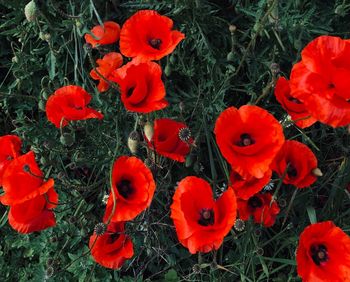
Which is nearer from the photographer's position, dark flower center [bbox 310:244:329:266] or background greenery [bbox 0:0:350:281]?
dark flower center [bbox 310:244:329:266]

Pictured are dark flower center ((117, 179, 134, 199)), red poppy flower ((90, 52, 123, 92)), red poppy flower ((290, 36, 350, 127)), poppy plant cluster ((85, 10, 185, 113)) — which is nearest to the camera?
red poppy flower ((290, 36, 350, 127))

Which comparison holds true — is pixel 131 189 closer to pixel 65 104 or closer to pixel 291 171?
pixel 65 104

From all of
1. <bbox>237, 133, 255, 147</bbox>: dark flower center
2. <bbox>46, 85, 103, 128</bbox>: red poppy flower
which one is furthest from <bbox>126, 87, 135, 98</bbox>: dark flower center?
<bbox>237, 133, 255, 147</bbox>: dark flower center

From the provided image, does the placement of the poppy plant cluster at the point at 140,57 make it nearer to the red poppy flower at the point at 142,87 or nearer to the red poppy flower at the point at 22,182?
the red poppy flower at the point at 142,87

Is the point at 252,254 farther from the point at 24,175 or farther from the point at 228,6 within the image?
the point at 228,6

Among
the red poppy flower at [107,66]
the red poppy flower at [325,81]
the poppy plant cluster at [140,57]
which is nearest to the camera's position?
the red poppy flower at [325,81]

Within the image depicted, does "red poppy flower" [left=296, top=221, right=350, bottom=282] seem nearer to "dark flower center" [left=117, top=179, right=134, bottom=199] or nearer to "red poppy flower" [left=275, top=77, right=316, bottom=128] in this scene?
"red poppy flower" [left=275, top=77, right=316, bottom=128]

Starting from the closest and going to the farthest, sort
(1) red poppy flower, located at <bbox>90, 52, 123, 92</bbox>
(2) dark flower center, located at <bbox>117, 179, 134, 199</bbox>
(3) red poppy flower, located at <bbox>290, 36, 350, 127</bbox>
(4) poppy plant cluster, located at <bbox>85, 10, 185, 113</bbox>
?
(3) red poppy flower, located at <bbox>290, 36, 350, 127</bbox> → (4) poppy plant cluster, located at <bbox>85, 10, 185, 113</bbox> → (2) dark flower center, located at <bbox>117, 179, 134, 199</bbox> → (1) red poppy flower, located at <bbox>90, 52, 123, 92</bbox>

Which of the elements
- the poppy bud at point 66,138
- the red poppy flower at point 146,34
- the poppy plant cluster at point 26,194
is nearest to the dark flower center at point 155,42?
the red poppy flower at point 146,34
